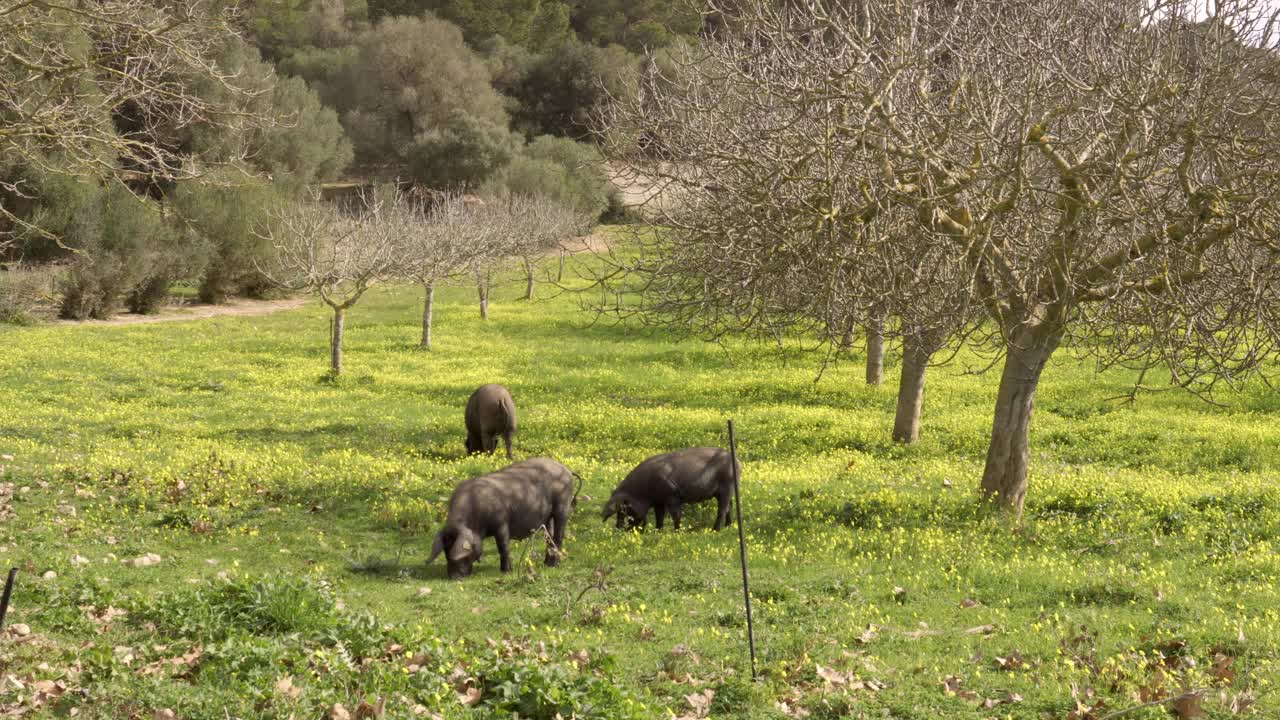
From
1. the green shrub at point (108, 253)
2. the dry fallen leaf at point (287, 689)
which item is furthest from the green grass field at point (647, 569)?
the green shrub at point (108, 253)

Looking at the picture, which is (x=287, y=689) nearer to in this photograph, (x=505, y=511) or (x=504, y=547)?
(x=504, y=547)

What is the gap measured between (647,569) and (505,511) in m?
2.15

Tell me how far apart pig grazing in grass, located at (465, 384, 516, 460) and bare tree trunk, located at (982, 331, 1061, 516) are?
943cm

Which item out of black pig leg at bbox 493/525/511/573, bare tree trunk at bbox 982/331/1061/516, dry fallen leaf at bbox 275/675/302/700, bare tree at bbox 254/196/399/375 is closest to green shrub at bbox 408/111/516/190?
bare tree at bbox 254/196/399/375

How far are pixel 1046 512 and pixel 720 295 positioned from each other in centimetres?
632

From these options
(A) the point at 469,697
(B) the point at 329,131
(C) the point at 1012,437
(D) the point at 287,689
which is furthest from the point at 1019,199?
(B) the point at 329,131

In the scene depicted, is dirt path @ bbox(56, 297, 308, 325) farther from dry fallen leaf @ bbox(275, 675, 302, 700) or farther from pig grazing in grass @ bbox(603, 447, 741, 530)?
dry fallen leaf @ bbox(275, 675, 302, 700)

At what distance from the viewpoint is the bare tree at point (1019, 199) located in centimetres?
1127

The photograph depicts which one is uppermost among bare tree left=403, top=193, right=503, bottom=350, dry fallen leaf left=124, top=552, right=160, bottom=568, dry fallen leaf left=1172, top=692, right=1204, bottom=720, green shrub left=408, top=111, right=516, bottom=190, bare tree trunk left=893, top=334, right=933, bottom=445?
green shrub left=408, top=111, right=516, bottom=190

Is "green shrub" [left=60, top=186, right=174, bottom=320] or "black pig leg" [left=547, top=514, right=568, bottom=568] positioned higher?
"green shrub" [left=60, top=186, right=174, bottom=320]

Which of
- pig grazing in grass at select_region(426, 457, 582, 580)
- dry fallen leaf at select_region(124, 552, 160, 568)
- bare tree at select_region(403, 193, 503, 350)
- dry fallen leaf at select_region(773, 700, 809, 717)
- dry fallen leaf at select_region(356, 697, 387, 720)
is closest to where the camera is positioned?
dry fallen leaf at select_region(356, 697, 387, 720)

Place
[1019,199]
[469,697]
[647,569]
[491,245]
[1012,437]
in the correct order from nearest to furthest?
1. [469,697]
2. [1019,199]
3. [647,569]
4. [1012,437]
5. [491,245]

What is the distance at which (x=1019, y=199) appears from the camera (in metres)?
12.7

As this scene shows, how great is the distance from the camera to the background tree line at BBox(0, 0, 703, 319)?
51.9m
